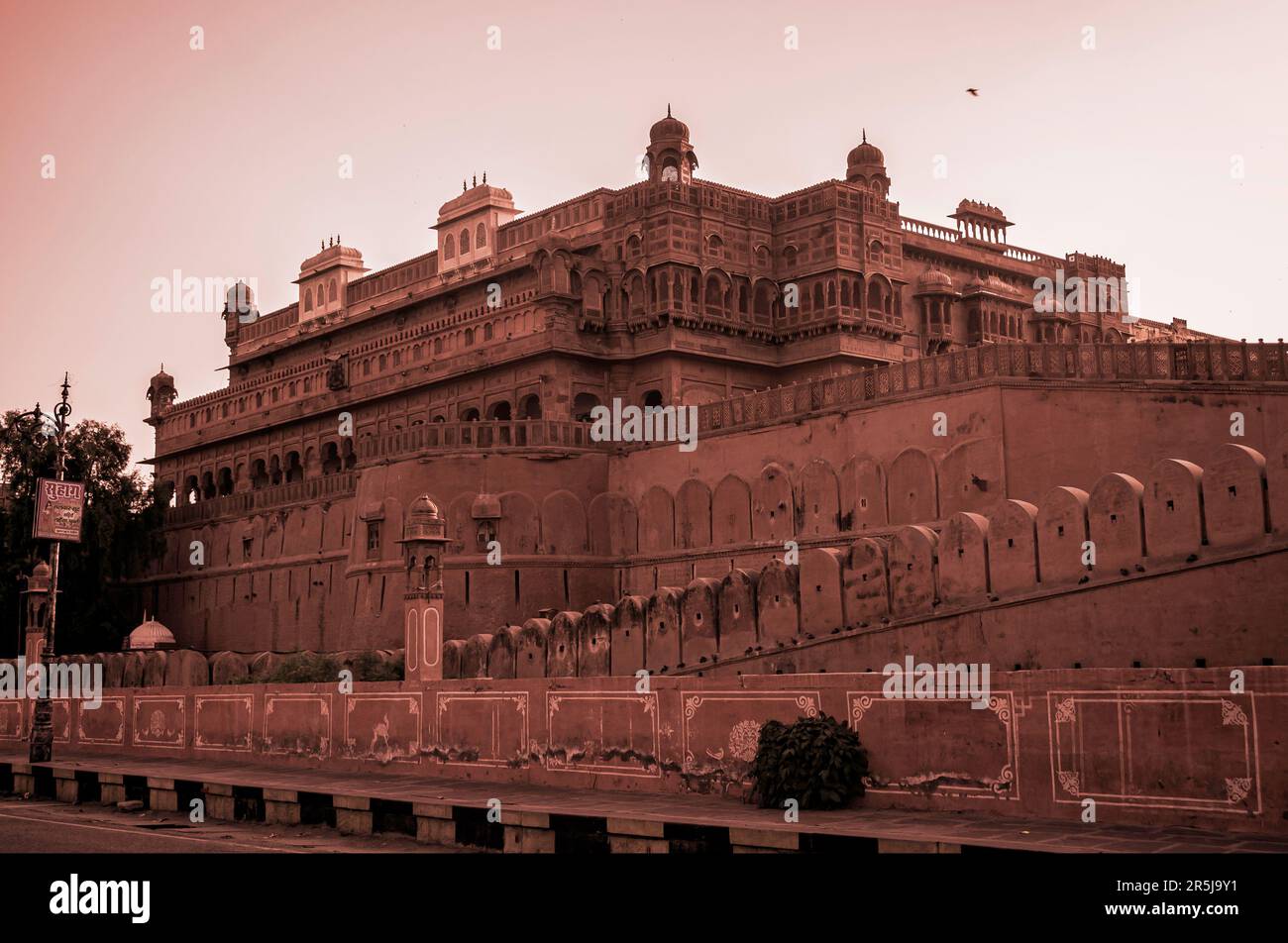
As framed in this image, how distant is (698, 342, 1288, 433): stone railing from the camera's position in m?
26.7

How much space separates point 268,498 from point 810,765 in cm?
3732

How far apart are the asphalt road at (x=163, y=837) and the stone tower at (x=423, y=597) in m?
3.92

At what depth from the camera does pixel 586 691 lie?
18.3 m

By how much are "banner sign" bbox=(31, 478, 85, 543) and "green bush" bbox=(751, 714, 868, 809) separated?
1541cm

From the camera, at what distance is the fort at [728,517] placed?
1555 cm

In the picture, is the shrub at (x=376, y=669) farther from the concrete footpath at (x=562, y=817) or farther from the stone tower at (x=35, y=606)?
the stone tower at (x=35, y=606)

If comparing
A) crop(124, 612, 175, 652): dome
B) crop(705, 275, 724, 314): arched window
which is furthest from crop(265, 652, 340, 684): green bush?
crop(705, 275, 724, 314): arched window

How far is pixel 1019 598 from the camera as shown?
787 inches

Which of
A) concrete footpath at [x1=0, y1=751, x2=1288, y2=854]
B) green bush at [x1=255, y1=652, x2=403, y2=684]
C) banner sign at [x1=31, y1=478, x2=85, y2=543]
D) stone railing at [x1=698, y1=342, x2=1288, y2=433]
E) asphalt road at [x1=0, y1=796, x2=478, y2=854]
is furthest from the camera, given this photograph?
green bush at [x1=255, y1=652, x2=403, y2=684]

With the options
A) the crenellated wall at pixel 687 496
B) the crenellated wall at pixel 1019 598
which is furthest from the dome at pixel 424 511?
the crenellated wall at pixel 687 496

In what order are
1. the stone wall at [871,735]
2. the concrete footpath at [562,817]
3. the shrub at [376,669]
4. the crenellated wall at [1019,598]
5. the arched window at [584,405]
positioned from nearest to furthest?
the concrete footpath at [562,817] → the stone wall at [871,735] → the crenellated wall at [1019,598] → the shrub at [376,669] → the arched window at [584,405]

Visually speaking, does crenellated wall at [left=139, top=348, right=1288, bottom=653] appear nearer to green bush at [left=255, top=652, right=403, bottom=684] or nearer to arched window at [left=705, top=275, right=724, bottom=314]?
green bush at [left=255, top=652, right=403, bottom=684]
